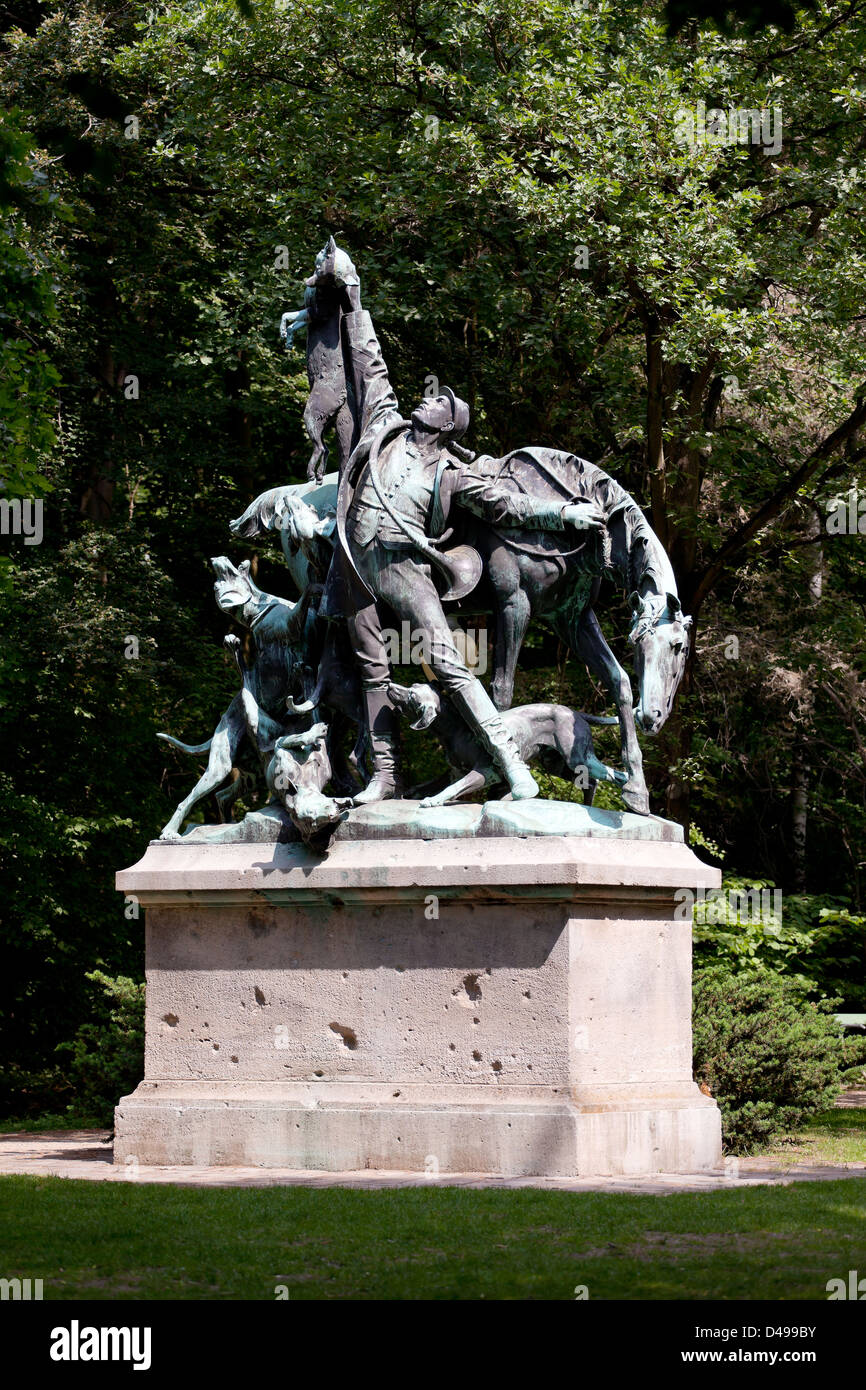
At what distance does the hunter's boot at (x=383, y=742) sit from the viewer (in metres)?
10.7

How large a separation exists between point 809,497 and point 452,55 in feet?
18.8

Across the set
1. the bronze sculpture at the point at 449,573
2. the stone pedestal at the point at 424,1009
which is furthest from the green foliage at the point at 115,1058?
the bronze sculpture at the point at 449,573

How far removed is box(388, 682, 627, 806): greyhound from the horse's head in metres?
0.44

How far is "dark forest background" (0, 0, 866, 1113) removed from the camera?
672 inches

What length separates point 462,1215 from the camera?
781 centimetres

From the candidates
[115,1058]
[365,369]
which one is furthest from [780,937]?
[365,369]

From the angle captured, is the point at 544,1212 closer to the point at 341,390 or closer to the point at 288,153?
the point at 341,390

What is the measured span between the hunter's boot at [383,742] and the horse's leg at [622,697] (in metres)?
1.22

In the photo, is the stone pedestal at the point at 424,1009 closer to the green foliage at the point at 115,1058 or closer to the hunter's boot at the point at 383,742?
the hunter's boot at the point at 383,742

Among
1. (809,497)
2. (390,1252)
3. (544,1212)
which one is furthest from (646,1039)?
(809,497)

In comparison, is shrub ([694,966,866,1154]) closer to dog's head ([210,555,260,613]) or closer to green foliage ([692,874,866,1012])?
green foliage ([692,874,866,1012])

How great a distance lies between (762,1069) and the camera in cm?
1208

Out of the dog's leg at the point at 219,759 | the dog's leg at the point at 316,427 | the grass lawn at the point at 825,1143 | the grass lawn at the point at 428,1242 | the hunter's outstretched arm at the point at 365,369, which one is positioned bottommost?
the grass lawn at the point at 825,1143

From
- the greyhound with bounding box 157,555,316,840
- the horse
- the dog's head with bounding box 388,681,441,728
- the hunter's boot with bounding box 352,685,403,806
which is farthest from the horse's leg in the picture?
the greyhound with bounding box 157,555,316,840
